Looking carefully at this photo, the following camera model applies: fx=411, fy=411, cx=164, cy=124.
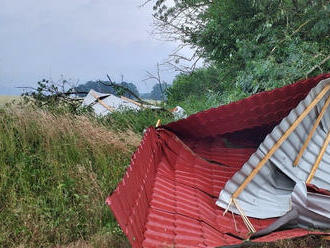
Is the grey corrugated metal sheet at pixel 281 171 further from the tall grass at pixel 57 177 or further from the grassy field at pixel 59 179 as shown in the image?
the tall grass at pixel 57 177

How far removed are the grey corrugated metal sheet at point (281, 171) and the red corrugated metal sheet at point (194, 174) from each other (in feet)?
0.52

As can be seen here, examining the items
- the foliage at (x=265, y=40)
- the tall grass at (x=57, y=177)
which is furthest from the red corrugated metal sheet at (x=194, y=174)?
the foliage at (x=265, y=40)

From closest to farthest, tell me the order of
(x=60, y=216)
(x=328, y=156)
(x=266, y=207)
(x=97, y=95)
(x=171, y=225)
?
(x=171, y=225) → (x=266, y=207) → (x=328, y=156) → (x=60, y=216) → (x=97, y=95)

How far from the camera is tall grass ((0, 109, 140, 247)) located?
4613 millimetres

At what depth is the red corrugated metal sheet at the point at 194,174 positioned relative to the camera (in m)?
3.25

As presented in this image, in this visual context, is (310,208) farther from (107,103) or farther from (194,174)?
(107,103)

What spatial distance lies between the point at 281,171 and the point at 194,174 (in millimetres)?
987

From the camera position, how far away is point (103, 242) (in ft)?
14.0

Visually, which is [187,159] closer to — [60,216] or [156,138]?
[156,138]

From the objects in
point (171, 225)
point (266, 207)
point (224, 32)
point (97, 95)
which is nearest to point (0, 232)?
point (171, 225)

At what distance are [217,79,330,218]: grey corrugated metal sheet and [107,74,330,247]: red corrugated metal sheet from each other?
158 mm

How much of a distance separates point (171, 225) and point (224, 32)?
9.31 m

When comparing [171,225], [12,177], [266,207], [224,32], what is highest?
[224,32]

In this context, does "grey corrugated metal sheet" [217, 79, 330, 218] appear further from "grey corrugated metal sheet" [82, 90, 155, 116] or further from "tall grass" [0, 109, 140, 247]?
"grey corrugated metal sheet" [82, 90, 155, 116]
